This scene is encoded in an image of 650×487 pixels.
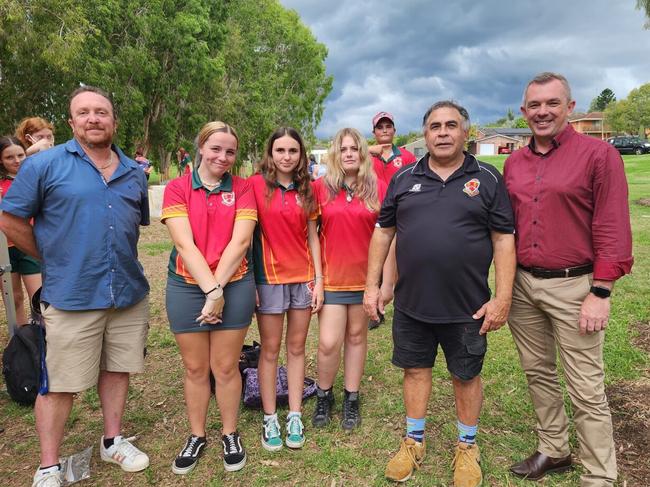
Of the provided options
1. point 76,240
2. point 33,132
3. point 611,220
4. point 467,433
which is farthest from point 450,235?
point 33,132

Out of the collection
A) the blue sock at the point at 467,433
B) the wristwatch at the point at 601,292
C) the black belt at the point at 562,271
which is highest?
the black belt at the point at 562,271

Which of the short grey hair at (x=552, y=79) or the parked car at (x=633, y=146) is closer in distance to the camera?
the short grey hair at (x=552, y=79)

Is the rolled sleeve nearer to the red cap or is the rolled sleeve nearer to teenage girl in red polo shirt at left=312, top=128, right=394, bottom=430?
teenage girl in red polo shirt at left=312, top=128, right=394, bottom=430

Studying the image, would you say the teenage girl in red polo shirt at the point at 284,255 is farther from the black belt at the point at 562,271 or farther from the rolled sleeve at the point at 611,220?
the rolled sleeve at the point at 611,220

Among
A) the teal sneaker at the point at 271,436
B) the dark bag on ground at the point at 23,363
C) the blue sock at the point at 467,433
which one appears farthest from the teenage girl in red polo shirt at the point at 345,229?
the dark bag on ground at the point at 23,363

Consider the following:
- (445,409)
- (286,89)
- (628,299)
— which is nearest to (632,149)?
(286,89)

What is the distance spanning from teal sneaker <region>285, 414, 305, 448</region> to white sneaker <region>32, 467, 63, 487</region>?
56.9 inches

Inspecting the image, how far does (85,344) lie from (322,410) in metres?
1.77

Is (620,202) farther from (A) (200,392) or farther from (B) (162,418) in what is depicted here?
(B) (162,418)

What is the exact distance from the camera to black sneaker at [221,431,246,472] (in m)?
3.12

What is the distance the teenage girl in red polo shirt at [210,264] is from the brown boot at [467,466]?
1403mm

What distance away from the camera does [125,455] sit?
125 inches

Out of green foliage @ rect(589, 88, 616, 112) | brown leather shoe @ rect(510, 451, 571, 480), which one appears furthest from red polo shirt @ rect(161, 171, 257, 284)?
green foliage @ rect(589, 88, 616, 112)

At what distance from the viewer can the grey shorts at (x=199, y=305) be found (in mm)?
2941
